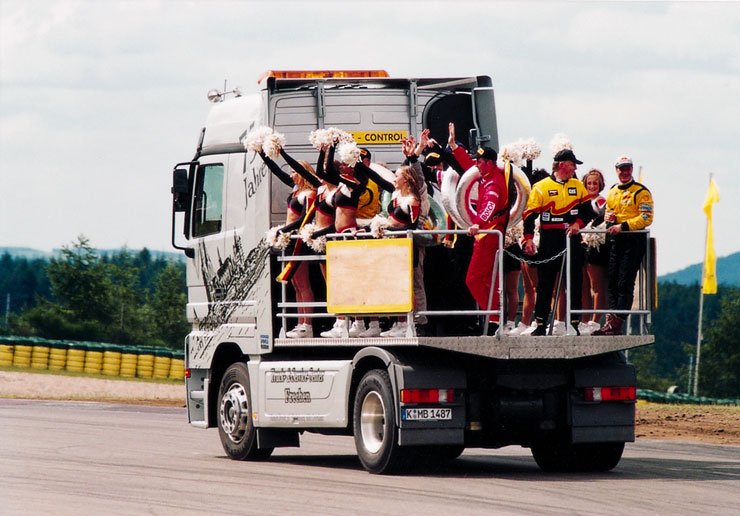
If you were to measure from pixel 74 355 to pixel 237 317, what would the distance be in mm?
33053

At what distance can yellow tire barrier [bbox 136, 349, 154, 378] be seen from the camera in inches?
1884

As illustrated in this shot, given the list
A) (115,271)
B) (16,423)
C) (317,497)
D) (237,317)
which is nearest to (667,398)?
(16,423)

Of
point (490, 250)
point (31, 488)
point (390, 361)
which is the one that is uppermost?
point (490, 250)

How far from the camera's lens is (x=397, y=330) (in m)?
13.6

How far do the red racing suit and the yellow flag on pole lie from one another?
141ft

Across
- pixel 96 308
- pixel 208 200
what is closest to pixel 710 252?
pixel 208 200

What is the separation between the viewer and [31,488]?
12438mm

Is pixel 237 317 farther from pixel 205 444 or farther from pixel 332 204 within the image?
pixel 205 444

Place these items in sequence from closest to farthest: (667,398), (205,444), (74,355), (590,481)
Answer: (590,481), (205,444), (667,398), (74,355)

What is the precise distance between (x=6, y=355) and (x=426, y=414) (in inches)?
1443

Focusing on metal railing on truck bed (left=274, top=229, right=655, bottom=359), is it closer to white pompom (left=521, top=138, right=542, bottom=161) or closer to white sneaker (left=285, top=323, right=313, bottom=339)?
white sneaker (left=285, top=323, right=313, bottom=339)

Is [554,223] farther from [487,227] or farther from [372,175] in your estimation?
[372,175]

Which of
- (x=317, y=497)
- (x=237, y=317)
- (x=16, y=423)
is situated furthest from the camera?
(x=16, y=423)

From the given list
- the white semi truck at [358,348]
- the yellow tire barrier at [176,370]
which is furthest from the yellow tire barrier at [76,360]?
the white semi truck at [358,348]
